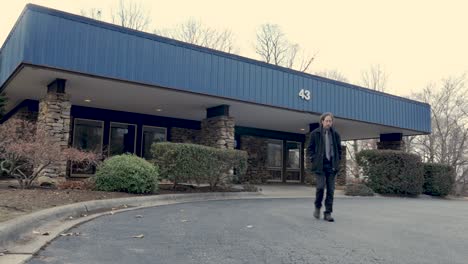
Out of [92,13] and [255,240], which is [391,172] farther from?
[92,13]

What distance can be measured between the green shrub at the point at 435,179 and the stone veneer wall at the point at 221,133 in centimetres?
847

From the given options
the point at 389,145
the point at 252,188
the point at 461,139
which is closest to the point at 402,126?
the point at 389,145

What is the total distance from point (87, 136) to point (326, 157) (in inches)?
481

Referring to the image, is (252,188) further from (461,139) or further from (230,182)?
(461,139)

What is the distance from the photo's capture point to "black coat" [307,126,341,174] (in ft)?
20.1

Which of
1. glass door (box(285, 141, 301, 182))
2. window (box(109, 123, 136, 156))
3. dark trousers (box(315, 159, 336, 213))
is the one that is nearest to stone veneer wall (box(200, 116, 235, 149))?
window (box(109, 123, 136, 156))

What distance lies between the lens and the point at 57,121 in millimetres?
10812

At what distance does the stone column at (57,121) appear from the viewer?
10.6 metres

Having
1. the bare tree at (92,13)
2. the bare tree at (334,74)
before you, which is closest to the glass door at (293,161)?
the bare tree at (334,74)

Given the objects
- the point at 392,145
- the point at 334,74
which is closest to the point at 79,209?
the point at 392,145

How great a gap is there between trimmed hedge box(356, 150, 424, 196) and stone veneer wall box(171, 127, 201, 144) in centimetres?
773

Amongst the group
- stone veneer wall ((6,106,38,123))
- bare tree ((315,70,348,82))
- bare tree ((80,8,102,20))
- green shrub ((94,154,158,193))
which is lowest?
green shrub ((94,154,158,193))

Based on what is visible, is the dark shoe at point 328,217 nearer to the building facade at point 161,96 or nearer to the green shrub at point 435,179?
the building facade at point 161,96

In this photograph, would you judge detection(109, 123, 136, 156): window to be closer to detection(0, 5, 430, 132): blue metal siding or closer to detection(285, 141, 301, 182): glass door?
detection(0, 5, 430, 132): blue metal siding
